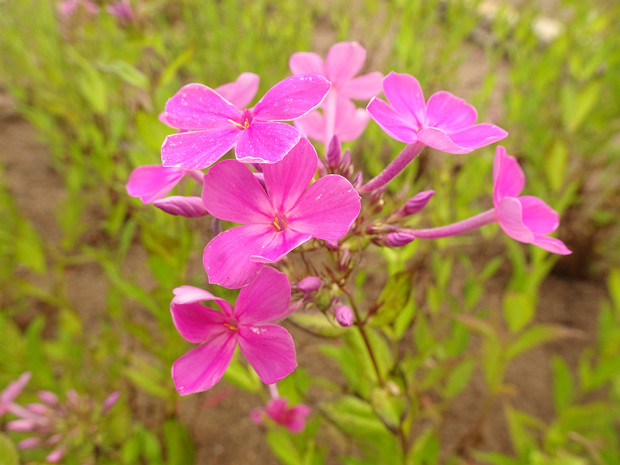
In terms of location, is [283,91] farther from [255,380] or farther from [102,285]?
[102,285]

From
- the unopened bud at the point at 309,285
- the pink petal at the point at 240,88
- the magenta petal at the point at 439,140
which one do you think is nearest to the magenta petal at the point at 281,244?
the unopened bud at the point at 309,285

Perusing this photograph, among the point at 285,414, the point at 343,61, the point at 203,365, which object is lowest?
the point at 285,414

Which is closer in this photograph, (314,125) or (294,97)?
(294,97)

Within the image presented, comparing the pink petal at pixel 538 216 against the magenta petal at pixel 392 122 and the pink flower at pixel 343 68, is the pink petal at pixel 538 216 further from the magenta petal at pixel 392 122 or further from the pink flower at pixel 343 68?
the pink flower at pixel 343 68

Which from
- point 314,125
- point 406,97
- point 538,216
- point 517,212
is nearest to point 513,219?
point 517,212

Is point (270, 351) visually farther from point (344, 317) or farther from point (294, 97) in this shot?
point (294, 97)

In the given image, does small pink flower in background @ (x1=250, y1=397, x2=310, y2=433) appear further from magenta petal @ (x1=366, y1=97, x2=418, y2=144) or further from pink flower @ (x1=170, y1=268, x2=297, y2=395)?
magenta petal @ (x1=366, y1=97, x2=418, y2=144)

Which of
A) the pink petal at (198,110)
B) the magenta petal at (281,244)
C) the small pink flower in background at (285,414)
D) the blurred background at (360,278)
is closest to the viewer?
the magenta petal at (281,244)
